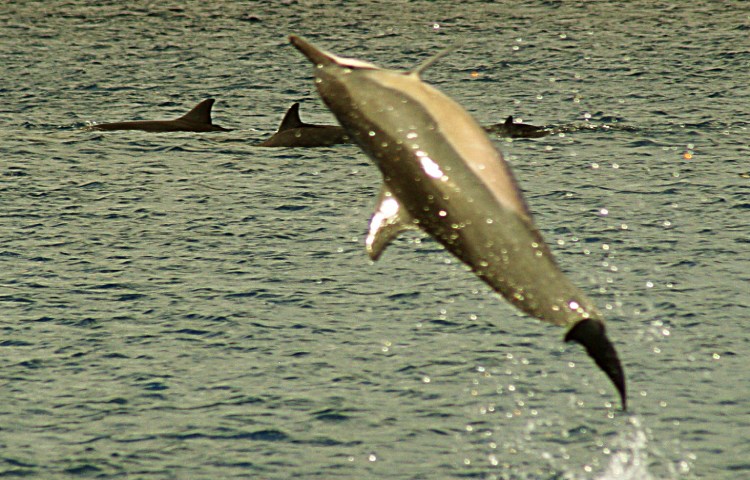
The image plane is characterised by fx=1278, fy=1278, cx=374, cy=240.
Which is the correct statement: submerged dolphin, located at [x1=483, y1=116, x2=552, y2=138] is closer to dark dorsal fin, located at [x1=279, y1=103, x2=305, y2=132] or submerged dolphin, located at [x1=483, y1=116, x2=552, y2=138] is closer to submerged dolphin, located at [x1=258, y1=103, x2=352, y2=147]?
submerged dolphin, located at [x1=258, y1=103, x2=352, y2=147]

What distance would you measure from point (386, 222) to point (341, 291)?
14564 mm

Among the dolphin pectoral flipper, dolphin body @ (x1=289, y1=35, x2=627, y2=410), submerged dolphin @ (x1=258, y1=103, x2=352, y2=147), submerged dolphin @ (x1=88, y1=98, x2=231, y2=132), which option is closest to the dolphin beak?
dolphin body @ (x1=289, y1=35, x2=627, y2=410)

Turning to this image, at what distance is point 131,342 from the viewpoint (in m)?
23.7

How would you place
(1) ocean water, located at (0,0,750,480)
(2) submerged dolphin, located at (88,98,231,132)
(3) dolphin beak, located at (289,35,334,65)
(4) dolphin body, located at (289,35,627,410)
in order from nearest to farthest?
(4) dolphin body, located at (289,35,627,410)
(3) dolphin beak, located at (289,35,334,65)
(1) ocean water, located at (0,0,750,480)
(2) submerged dolphin, located at (88,98,231,132)

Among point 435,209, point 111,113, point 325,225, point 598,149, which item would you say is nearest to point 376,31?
point 111,113

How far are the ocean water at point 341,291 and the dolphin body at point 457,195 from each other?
863cm

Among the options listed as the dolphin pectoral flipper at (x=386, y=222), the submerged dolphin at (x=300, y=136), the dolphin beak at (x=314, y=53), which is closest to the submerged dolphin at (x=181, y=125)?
the submerged dolphin at (x=300, y=136)

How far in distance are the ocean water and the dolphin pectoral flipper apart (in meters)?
7.79

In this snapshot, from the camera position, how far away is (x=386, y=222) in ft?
38.1

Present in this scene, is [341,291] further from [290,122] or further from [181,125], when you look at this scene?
[181,125]

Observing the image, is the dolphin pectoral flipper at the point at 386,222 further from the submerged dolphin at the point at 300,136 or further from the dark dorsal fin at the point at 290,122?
the submerged dolphin at the point at 300,136

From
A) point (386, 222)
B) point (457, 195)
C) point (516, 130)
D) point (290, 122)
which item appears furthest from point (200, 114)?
point (457, 195)

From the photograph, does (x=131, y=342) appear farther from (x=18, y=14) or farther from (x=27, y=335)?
(x=18, y=14)

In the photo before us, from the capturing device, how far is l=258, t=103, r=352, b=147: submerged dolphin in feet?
121
